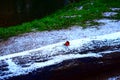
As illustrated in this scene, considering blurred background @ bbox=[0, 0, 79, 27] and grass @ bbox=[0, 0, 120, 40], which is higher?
grass @ bbox=[0, 0, 120, 40]

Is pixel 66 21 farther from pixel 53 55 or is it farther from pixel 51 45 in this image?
pixel 53 55

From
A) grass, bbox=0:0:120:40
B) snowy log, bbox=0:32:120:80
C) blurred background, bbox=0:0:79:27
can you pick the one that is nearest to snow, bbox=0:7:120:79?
snowy log, bbox=0:32:120:80

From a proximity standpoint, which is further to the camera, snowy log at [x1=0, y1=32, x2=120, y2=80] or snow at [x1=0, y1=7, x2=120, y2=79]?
snow at [x1=0, y1=7, x2=120, y2=79]

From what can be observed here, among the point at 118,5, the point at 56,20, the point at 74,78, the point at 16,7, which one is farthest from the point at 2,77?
the point at 16,7

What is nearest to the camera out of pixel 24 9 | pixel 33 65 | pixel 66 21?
pixel 33 65

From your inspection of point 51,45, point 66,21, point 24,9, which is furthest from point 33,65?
point 24,9

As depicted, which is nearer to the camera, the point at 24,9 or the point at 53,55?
the point at 53,55

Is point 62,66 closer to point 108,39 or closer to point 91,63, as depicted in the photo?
point 91,63

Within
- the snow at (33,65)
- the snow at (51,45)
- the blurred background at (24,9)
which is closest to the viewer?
the snow at (33,65)

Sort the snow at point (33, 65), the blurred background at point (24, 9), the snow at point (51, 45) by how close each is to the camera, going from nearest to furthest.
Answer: the snow at point (33, 65) < the snow at point (51, 45) < the blurred background at point (24, 9)

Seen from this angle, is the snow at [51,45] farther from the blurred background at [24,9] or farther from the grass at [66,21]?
the blurred background at [24,9]

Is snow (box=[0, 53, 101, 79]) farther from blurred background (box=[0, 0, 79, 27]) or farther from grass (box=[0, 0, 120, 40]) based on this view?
blurred background (box=[0, 0, 79, 27])

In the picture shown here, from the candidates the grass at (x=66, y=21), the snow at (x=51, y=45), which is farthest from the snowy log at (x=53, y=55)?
the grass at (x=66, y=21)
